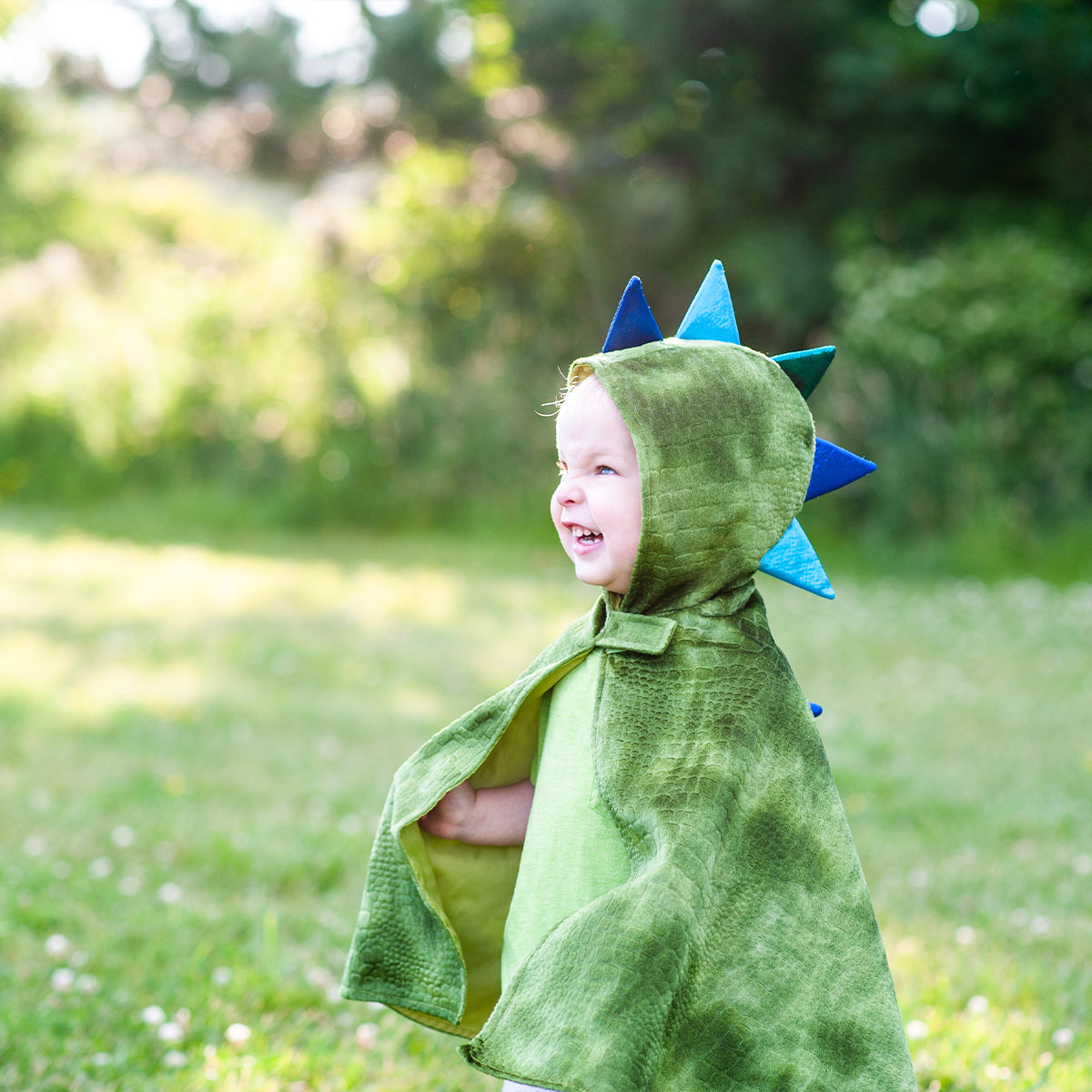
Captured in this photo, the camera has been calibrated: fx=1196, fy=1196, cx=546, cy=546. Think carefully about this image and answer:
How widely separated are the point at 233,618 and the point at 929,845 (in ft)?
14.1

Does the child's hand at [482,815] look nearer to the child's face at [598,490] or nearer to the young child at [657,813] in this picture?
the young child at [657,813]

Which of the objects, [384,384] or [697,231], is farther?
[697,231]

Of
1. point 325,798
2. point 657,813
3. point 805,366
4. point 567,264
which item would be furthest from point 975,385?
point 657,813

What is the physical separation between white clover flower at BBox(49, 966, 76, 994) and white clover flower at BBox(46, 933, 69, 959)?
71mm

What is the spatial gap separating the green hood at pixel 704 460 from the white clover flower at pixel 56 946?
1915mm

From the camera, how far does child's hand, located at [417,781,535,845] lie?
5.91 feet

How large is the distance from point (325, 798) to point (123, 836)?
2.32 ft

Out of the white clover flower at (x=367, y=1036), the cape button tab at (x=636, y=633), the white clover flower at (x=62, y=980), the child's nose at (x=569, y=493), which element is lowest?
the white clover flower at (x=62, y=980)

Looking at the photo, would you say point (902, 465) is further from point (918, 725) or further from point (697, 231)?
point (918, 725)

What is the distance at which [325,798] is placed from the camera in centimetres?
410

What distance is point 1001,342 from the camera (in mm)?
10414

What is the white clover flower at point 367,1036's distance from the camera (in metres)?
2.56

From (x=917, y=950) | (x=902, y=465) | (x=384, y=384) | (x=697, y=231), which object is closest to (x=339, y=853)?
(x=917, y=950)

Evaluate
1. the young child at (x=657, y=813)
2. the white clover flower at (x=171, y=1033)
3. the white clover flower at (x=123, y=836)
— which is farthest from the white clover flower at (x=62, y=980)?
the young child at (x=657, y=813)
